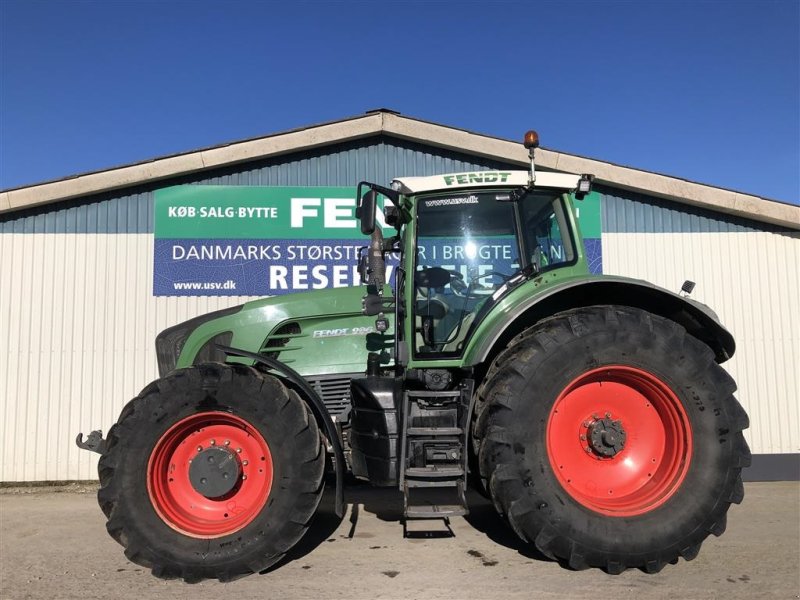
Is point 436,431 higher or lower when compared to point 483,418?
lower

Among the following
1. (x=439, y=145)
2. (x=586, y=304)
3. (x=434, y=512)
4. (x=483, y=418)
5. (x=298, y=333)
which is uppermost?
(x=439, y=145)

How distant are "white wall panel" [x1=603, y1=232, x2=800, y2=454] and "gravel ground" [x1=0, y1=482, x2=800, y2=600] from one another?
2227mm

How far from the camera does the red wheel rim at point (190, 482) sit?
11.8 feet

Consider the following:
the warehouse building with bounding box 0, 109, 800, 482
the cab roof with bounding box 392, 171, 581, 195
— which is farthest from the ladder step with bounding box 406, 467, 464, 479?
the warehouse building with bounding box 0, 109, 800, 482

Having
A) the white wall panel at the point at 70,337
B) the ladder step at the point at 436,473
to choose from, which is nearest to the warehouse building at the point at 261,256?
the white wall panel at the point at 70,337

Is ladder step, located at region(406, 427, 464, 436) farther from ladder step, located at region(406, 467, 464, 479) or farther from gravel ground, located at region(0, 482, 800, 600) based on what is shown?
gravel ground, located at region(0, 482, 800, 600)

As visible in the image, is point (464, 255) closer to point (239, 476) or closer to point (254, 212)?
point (239, 476)

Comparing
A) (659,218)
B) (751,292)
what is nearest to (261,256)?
(659,218)

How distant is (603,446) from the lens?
3.51 m

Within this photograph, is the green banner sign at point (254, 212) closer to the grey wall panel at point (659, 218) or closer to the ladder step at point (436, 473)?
the grey wall panel at point (659, 218)

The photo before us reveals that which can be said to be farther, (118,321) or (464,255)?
(118,321)

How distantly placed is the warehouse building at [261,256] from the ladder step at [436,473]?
3723 millimetres

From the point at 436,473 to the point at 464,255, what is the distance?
150cm

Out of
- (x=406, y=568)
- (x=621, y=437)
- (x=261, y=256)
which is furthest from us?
(x=261, y=256)
